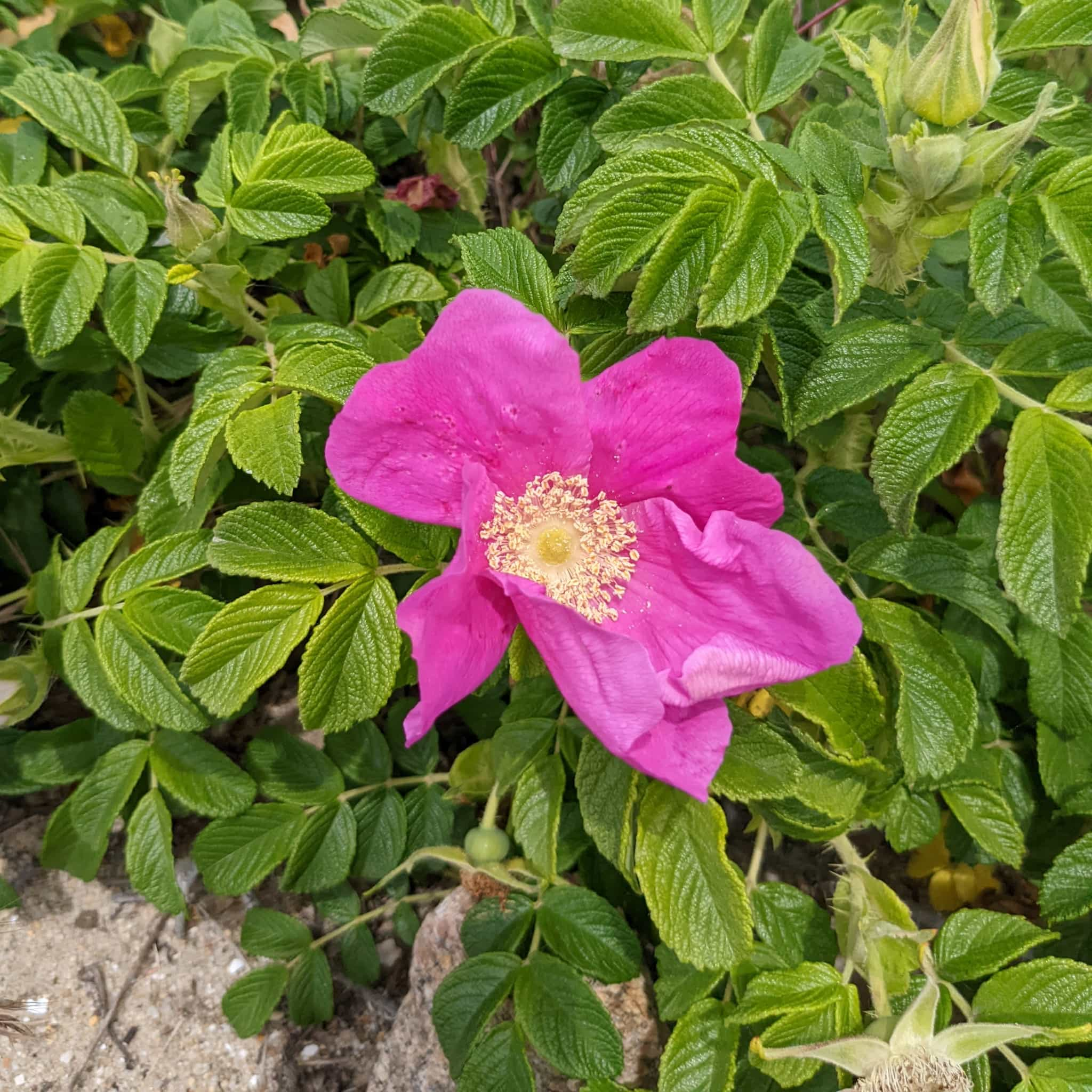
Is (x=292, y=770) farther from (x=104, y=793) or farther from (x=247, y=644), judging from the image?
(x=247, y=644)

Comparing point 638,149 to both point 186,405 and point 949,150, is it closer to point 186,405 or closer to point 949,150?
point 949,150

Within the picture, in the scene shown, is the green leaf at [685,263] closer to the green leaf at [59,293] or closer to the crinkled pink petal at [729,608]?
the crinkled pink petal at [729,608]

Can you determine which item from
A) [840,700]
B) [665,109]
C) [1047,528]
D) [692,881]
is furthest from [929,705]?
[665,109]

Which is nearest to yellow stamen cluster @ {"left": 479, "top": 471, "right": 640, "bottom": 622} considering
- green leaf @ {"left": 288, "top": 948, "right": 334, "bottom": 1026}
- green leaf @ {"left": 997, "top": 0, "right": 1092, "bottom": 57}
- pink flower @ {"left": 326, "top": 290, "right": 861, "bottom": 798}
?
pink flower @ {"left": 326, "top": 290, "right": 861, "bottom": 798}

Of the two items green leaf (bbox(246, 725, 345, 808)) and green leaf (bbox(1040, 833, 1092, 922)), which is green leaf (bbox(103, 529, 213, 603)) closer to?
green leaf (bbox(246, 725, 345, 808))

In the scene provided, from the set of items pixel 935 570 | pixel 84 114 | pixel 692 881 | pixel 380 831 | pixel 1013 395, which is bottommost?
pixel 380 831

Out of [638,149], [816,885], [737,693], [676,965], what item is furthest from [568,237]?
[816,885]

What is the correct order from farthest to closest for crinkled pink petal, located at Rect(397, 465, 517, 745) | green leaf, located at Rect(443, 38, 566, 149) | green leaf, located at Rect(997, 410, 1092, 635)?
green leaf, located at Rect(443, 38, 566, 149) → green leaf, located at Rect(997, 410, 1092, 635) → crinkled pink petal, located at Rect(397, 465, 517, 745)
